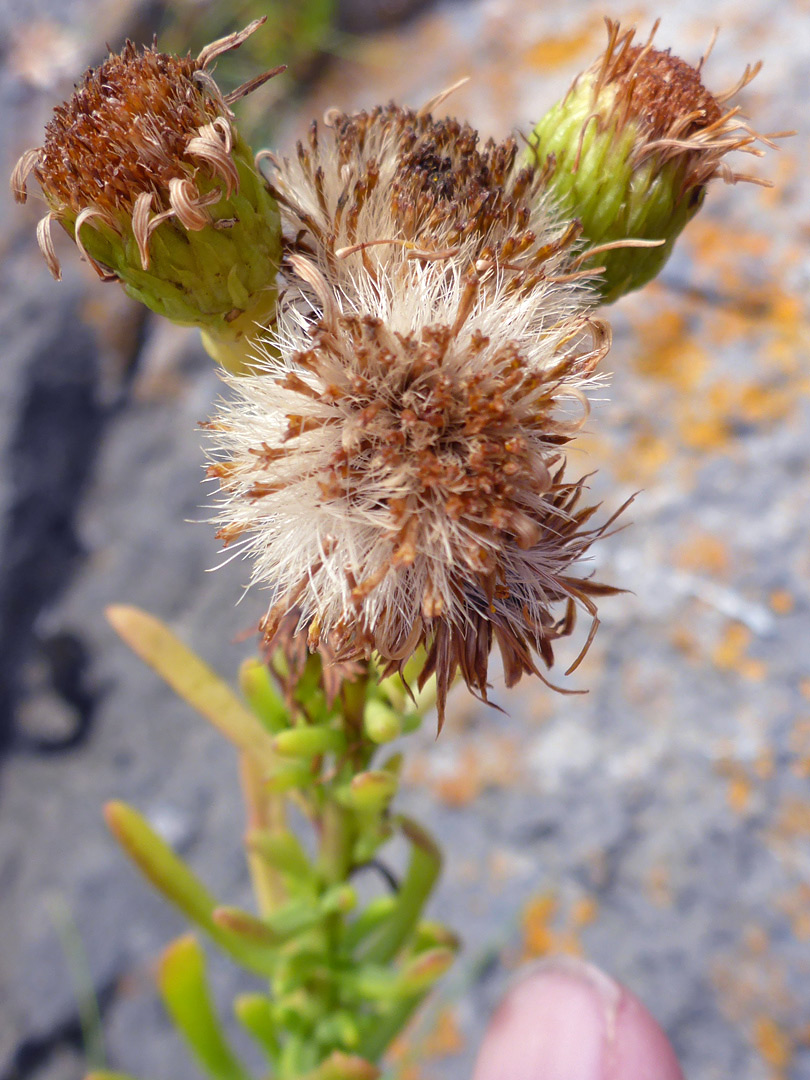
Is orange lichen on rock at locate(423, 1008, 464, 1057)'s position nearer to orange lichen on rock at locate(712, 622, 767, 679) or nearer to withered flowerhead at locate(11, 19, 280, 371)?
orange lichen on rock at locate(712, 622, 767, 679)

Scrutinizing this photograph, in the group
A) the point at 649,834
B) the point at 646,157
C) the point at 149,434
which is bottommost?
the point at 649,834

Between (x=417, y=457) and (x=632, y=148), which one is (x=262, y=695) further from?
(x=632, y=148)

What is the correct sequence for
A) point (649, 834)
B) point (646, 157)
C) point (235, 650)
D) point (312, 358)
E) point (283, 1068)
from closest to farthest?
point (312, 358) < point (646, 157) < point (283, 1068) < point (649, 834) < point (235, 650)

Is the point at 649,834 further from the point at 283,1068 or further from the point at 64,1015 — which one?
the point at 64,1015

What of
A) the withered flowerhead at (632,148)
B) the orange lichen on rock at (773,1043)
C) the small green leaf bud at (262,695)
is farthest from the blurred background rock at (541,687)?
the withered flowerhead at (632,148)

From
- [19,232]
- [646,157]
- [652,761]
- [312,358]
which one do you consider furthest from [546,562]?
[19,232]

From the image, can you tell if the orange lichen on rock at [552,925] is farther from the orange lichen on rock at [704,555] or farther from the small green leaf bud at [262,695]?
the small green leaf bud at [262,695]

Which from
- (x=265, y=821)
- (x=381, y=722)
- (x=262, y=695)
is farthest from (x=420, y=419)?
(x=265, y=821)
